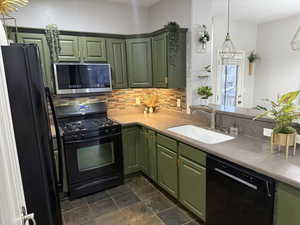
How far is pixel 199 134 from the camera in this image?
98.9 inches

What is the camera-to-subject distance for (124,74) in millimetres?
3250

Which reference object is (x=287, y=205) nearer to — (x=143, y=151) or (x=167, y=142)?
(x=167, y=142)

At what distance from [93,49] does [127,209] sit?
7.51 ft

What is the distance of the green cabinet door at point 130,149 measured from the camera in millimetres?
2979

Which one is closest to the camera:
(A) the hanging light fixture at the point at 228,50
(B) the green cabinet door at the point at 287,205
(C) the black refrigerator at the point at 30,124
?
(C) the black refrigerator at the point at 30,124

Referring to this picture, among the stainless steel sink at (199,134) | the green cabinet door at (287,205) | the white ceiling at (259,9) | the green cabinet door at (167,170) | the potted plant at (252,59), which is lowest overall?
the green cabinet door at (167,170)

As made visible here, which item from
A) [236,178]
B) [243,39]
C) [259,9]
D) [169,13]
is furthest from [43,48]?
[243,39]

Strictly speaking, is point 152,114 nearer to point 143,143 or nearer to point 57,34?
point 143,143

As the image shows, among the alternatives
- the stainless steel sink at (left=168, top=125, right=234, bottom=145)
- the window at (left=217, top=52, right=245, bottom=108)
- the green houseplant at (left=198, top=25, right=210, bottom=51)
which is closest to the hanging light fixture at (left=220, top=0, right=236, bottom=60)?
the window at (left=217, top=52, right=245, bottom=108)

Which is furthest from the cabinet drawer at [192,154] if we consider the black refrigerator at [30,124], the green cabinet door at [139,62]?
the green cabinet door at [139,62]

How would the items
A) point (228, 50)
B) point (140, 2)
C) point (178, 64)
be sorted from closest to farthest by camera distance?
point (178, 64) < point (140, 2) < point (228, 50)

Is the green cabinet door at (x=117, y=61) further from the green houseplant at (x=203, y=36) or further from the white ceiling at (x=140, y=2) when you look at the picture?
the green houseplant at (x=203, y=36)

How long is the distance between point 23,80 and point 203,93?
2242 mm

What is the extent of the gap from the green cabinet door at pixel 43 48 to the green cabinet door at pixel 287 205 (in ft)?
9.16
